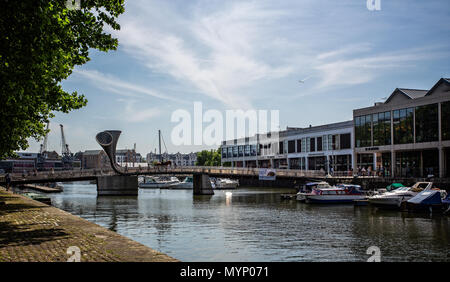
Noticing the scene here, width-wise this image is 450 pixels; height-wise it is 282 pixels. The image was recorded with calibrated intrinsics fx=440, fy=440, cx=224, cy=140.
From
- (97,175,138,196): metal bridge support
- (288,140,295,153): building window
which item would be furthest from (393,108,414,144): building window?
(288,140,295,153): building window

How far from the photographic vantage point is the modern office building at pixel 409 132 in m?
69.8

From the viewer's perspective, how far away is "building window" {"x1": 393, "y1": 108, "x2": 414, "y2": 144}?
75688mm

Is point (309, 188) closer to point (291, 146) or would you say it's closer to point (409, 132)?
point (409, 132)

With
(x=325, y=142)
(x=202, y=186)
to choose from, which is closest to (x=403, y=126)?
(x=325, y=142)

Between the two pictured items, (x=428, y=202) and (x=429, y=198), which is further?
(x=429, y=198)

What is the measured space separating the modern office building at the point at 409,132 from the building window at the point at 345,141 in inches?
608

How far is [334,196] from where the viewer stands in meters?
59.2

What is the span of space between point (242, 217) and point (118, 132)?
5001 cm

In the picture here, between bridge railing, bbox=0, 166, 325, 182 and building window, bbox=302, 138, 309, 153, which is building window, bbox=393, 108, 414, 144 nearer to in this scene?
bridge railing, bbox=0, 166, 325, 182

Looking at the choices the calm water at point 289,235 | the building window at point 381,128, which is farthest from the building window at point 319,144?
the calm water at point 289,235

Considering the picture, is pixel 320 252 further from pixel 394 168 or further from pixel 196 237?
pixel 394 168

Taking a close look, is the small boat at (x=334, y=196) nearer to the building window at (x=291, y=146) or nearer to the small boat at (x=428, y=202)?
the small boat at (x=428, y=202)

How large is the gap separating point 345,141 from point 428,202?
64779mm
